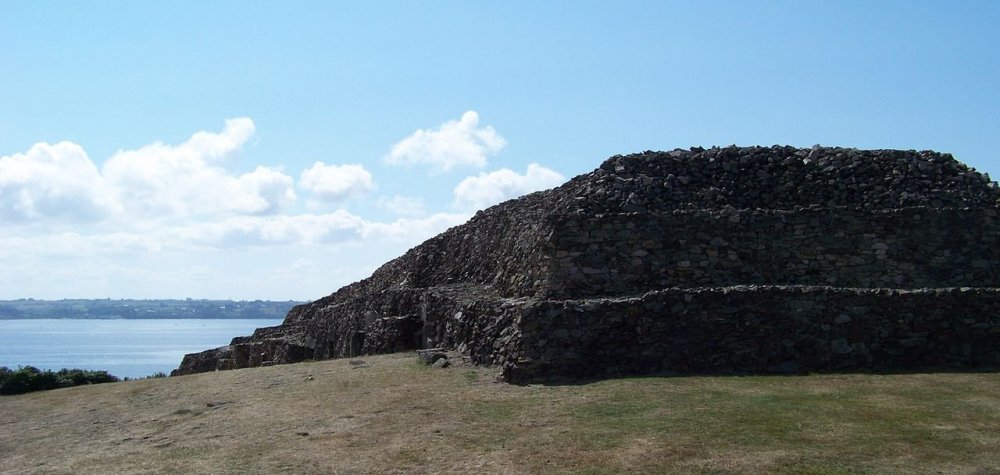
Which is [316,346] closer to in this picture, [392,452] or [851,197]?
[851,197]

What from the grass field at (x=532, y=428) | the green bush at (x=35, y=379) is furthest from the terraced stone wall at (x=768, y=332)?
the green bush at (x=35, y=379)

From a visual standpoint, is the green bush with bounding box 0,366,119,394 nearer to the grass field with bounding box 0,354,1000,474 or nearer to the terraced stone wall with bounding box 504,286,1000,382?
the grass field with bounding box 0,354,1000,474

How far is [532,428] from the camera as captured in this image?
41.5ft

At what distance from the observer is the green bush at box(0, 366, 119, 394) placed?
21.3 m

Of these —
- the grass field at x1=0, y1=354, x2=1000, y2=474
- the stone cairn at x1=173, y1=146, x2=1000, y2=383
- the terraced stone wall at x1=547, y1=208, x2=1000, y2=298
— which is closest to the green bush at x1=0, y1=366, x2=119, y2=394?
the grass field at x1=0, y1=354, x2=1000, y2=474

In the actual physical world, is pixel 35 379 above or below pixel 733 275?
below

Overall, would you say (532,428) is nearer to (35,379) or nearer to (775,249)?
(775,249)

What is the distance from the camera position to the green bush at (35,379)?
69.8 feet

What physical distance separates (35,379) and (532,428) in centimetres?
1466

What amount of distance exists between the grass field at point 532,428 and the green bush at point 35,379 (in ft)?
12.4

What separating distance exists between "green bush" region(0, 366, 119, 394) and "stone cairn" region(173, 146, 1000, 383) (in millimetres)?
7592

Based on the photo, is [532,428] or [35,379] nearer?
[532,428]

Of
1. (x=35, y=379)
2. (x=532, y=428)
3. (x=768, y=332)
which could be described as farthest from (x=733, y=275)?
(x=35, y=379)

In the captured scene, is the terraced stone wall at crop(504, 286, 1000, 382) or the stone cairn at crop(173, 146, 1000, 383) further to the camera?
the stone cairn at crop(173, 146, 1000, 383)
